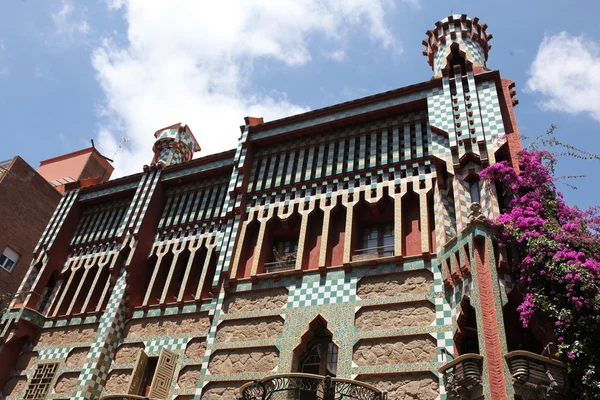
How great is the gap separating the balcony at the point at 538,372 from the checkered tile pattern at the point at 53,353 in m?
12.8

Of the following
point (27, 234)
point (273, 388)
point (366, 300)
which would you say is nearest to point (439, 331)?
point (366, 300)

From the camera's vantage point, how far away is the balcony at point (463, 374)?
9914 millimetres

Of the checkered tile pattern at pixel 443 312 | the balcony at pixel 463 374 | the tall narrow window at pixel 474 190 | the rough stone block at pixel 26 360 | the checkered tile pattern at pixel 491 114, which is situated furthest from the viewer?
the rough stone block at pixel 26 360

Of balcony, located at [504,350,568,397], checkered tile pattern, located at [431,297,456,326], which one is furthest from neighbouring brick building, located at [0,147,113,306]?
balcony, located at [504,350,568,397]

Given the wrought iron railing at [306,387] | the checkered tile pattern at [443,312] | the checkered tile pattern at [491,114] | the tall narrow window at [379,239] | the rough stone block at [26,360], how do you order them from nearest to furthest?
1. the wrought iron railing at [306,387]
2. the checkered tile pattern at [443,312]
3. the checkered tile pattern at [491,114]
4. the tall narrow window at [379,239]
5. the rough stone block at [26,360]

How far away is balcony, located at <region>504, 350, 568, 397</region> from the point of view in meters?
9.62

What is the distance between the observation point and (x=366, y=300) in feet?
42.1

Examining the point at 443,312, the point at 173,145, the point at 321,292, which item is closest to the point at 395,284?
the point at 443,312

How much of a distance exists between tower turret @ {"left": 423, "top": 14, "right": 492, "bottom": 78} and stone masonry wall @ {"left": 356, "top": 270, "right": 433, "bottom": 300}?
662 cm

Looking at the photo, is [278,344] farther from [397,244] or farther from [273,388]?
[397,244]

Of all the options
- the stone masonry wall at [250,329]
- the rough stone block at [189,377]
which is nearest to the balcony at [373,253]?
the stone masonry wall at [250,329]

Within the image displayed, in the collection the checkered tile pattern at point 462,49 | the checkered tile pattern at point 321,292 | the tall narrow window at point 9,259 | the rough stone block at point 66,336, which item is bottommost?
the rough stone block at point 66,336

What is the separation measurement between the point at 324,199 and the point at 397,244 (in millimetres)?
2708

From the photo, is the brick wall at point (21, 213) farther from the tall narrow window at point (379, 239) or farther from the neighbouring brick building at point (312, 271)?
the tall narrow window at point (379, 239)
